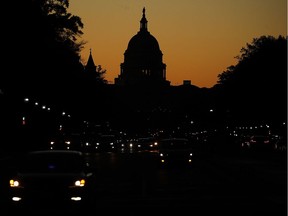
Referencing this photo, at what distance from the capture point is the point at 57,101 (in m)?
97.1

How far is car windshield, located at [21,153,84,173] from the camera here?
2247 cm

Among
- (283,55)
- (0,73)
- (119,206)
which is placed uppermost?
(283,55)

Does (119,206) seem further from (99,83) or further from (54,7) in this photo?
(99,83)

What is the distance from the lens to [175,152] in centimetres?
5041

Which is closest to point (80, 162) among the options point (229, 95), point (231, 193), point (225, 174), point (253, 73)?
point (231, 193)

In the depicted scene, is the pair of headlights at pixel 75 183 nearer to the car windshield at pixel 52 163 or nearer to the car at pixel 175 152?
the car windshield at pixel 52 163

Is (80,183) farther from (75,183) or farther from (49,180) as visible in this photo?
(49,180)

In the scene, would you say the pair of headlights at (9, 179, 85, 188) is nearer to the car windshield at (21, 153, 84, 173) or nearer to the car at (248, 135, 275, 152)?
the car windshield at (21, 153, 84, 173)

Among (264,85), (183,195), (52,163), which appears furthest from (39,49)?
(264,85)

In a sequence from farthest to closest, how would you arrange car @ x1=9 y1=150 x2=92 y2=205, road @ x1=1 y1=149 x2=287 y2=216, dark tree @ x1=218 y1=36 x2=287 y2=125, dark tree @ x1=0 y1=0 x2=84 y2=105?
dark tree @ x1=218 y1=36 x2=287 y2=125, dark tree @ x1=0 y1=0 x2=84 y2=105, road @ x1=1 y1=149 x2=287 y2=216, car @ x1=9 y1=150 x2=92 y2=205

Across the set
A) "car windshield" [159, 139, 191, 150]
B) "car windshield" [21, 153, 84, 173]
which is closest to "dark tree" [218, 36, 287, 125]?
"car windshield" [159, 139, 191, 150]

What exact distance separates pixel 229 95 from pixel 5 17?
7459 centimetres

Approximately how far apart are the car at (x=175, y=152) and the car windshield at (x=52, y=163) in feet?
88.0

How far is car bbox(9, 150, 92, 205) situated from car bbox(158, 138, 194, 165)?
88.5 ft
